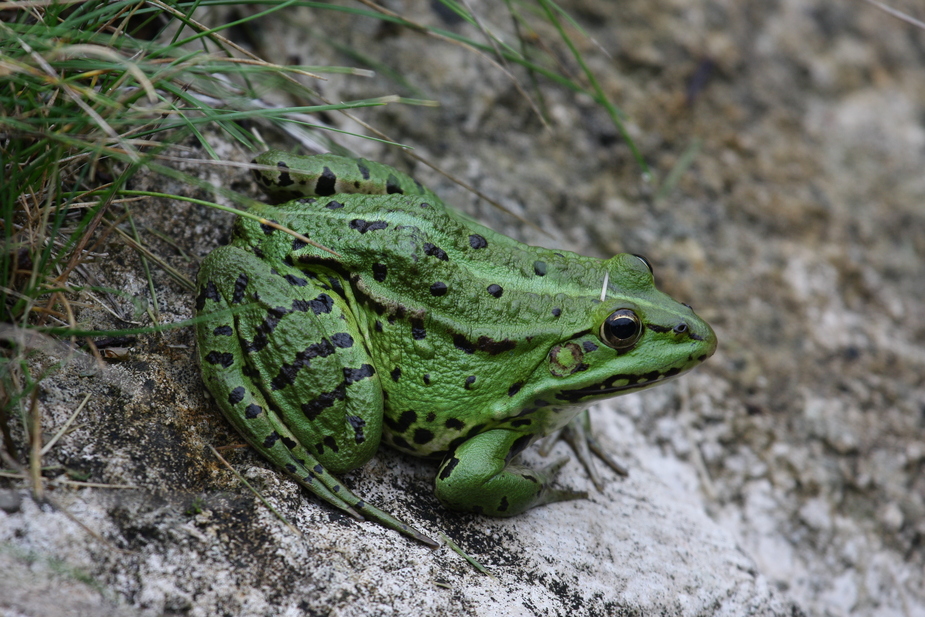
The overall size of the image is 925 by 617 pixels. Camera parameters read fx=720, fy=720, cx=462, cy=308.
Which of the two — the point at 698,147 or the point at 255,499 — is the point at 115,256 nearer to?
the point at 255,499

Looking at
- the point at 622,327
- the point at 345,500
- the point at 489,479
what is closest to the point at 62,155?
the point at 345,500

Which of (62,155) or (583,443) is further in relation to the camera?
(583,443)

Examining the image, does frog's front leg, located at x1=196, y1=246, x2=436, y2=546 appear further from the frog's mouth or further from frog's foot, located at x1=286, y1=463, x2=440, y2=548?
the frog's mouth

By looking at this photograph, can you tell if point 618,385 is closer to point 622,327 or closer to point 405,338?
point 622,327

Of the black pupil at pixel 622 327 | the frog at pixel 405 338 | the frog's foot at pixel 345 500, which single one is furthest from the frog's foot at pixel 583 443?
the frog's foot at pixel 345 500

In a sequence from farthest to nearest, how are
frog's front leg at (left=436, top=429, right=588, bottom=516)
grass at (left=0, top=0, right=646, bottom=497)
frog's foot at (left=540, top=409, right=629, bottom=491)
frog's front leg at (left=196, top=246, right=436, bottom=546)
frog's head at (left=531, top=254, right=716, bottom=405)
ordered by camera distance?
frog's foot at (left=540, top=409, right=629, bottom=491) < frog's head at (left=531, top=254, right=716, bottom=405) < frog's front leg at (left=436, top=429, right=588, bottom=516) < frog's front leg at (left=196, top=246, right=436, bottom=546) < grass at (left=0, top=0, right=646, bottom=497)

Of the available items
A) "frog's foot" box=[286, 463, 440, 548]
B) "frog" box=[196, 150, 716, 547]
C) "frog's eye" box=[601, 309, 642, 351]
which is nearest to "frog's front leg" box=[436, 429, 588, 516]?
"frog" box=[196, 150, 716, 547]
